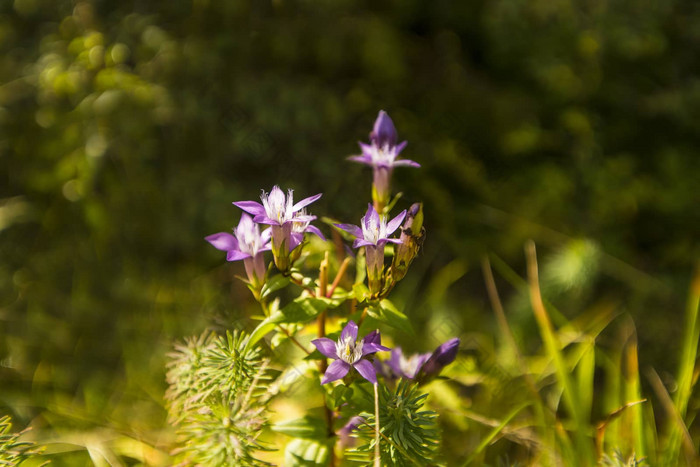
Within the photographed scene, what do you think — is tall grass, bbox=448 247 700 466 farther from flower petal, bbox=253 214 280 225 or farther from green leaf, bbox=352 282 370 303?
flower petal, bbox=253 214 280 225

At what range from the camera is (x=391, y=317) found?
708mm

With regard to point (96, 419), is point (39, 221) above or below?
above

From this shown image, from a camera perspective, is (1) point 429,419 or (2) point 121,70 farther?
(2) point 121,70

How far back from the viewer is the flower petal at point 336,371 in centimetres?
66

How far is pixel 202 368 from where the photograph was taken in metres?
0.77

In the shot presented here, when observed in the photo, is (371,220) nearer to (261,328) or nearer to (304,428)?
(261,328)

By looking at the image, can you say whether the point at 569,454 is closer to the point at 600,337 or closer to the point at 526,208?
the point at 600,337

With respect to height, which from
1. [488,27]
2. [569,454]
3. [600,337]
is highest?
[488,27]

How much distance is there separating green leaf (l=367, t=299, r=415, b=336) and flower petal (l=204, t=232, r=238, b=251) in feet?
0.71

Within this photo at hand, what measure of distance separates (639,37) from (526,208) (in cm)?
60

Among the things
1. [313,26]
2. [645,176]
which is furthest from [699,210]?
[313,26]

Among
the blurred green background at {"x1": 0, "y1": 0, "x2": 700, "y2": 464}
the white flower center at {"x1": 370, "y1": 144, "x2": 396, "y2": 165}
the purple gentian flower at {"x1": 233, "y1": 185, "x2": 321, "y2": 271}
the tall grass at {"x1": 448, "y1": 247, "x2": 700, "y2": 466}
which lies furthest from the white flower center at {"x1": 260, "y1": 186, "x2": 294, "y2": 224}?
the blurred green background at {"x1": 0, "y1": 0, "x2": 700, "y2": 464}

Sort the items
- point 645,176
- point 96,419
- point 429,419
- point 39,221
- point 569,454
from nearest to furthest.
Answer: point 429,419
point 569,454
point 96,419
point 39,221
point 645,176

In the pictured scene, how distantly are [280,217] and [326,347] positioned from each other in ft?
0.61
